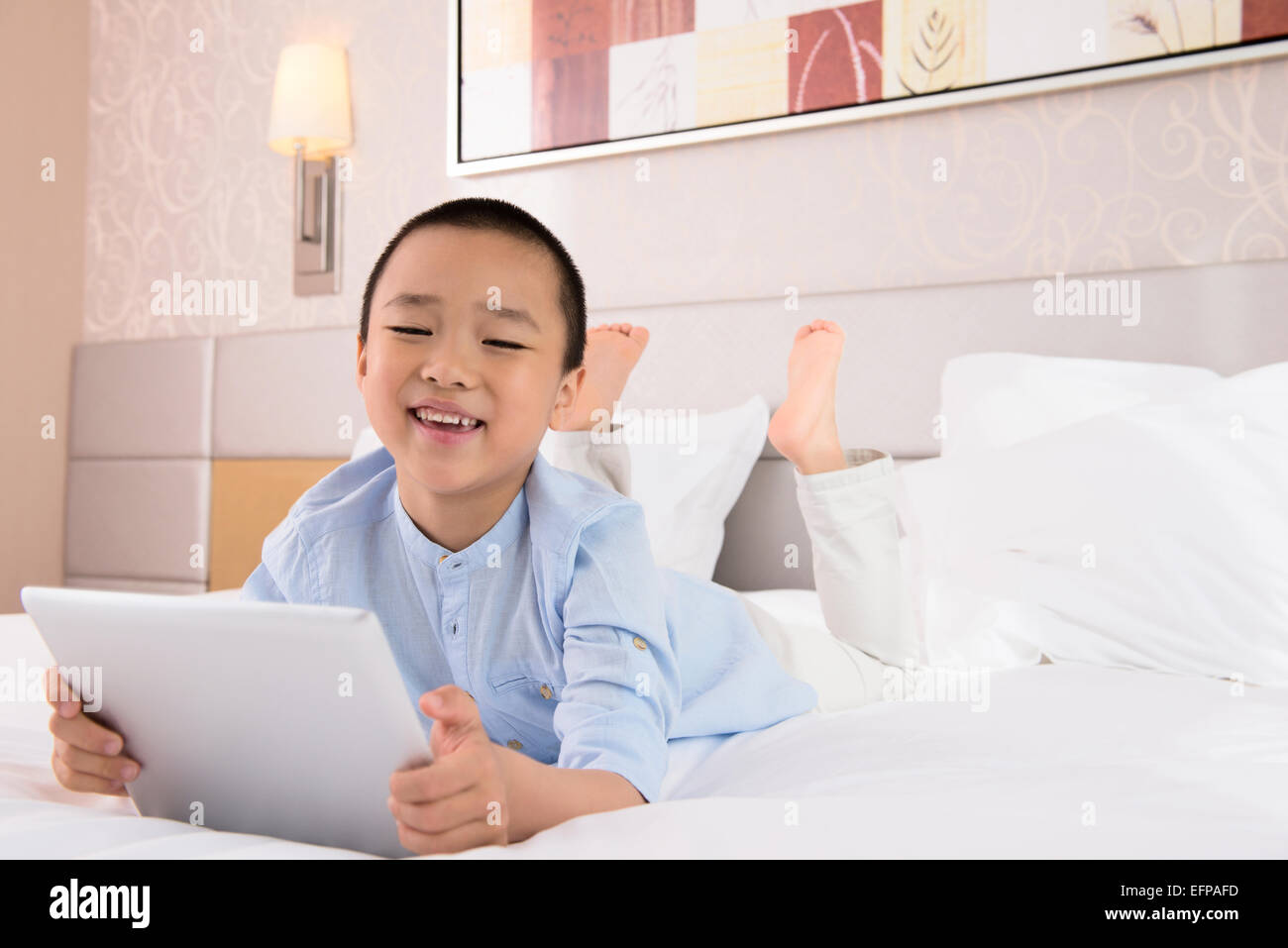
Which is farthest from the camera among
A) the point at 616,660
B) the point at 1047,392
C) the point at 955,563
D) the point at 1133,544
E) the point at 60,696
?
the point at 1047,392

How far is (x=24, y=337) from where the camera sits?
2826mm

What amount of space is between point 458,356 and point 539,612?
0.22 meters

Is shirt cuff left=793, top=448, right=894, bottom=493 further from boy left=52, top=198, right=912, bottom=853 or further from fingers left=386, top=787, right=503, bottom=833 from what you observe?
fingers left=386, top=787, right=503, bottom=833

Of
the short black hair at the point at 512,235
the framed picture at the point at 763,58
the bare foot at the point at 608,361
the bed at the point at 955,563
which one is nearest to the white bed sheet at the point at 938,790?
the bed at the point at 955,563

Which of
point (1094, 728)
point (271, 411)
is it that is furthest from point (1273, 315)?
point (271, 411)

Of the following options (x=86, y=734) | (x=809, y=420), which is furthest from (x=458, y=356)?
(x=809, y=420)

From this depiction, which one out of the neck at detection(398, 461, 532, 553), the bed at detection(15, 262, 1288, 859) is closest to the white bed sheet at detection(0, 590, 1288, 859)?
the bed at detection(15, 262, 1288, 859)

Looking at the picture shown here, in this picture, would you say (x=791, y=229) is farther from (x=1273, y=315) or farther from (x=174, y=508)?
(x=174, y=508)

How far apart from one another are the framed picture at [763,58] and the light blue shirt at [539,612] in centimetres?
132

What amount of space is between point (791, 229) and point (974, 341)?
450mm

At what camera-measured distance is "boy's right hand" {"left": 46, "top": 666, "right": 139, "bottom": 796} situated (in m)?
0.71

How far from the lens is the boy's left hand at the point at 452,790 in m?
0.60

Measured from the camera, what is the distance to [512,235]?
3.02ft

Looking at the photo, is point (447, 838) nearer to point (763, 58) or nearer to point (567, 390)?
point (567, 390)
